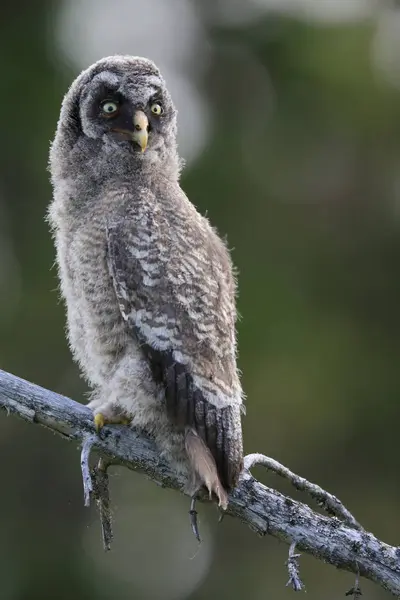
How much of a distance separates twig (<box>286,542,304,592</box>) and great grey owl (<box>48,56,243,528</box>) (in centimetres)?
36

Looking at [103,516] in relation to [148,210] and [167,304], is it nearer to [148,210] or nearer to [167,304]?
[167,304]

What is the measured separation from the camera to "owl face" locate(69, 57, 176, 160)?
245 inches

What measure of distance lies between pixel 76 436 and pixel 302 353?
34.0 feet

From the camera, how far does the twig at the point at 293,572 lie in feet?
16.7

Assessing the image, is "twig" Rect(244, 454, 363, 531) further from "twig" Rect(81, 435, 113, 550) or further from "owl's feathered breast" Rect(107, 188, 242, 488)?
"twig" Rect(81, 435, 113, 550)

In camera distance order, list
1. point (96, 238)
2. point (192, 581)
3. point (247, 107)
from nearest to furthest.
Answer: point (96, 238), point (192, 581), point (247, 107)

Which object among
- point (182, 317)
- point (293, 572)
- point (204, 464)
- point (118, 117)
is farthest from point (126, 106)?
point (293, 572)

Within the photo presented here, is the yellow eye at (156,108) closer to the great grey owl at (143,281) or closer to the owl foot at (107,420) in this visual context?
the great grey owl at (143,281)

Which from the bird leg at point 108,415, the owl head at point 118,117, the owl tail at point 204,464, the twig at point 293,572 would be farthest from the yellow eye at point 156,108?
the twig at point 293,572

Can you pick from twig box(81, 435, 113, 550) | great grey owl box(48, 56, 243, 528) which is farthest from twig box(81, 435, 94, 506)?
great grey owl box(48, 56, 243, 528)

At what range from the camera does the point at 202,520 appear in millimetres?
14148

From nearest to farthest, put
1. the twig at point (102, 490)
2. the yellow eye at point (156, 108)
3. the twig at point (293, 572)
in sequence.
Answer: the twig at point (293, 572), the twig at point (102, 490), the yellow eye at point (156, 108)

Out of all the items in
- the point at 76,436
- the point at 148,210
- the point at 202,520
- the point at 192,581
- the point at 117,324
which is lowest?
the point at 192,581

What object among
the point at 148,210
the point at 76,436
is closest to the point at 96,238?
the point at 148,210
